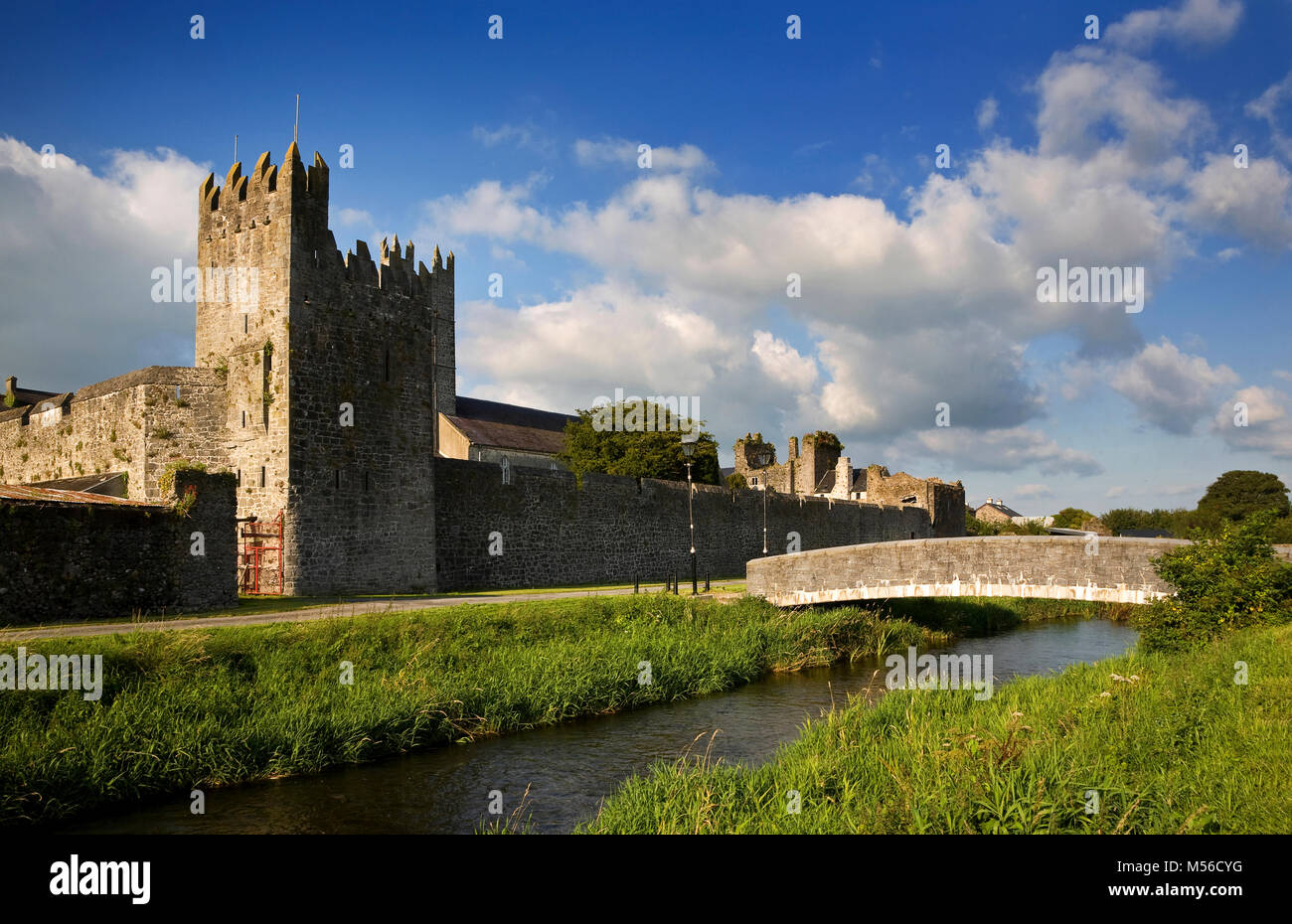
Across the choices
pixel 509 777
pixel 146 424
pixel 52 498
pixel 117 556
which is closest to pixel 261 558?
pixel 146 424

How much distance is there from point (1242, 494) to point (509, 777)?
74.0 m

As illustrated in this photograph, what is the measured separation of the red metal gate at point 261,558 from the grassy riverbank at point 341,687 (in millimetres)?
6511

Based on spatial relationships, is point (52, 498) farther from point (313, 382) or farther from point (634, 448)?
point (634, 448)

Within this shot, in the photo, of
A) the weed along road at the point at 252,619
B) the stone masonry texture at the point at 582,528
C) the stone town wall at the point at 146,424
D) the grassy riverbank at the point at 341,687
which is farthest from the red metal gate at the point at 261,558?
the grassy riverbank at the point at 341,687

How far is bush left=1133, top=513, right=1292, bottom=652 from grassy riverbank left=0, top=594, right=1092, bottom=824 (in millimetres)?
6516

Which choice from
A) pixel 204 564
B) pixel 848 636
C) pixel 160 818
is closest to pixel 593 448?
pixel 848 636

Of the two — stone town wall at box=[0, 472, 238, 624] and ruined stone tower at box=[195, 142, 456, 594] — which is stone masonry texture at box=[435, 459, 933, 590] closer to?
ruined stone tower at box=[195, 142, 456, 594]

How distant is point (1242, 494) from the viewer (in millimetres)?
65688

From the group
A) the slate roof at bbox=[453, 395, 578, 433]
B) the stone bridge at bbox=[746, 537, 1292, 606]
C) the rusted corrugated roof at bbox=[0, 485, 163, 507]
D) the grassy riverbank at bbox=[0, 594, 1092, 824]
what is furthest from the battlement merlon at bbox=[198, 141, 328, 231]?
the slate roof at bbox=[453, 395, 578, 433]

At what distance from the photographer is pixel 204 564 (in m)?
16.0

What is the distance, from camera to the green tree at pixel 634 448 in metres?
41.7

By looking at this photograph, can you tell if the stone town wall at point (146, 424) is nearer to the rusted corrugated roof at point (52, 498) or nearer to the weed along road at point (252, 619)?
the rusted corrugated roof at point (52, 498)
